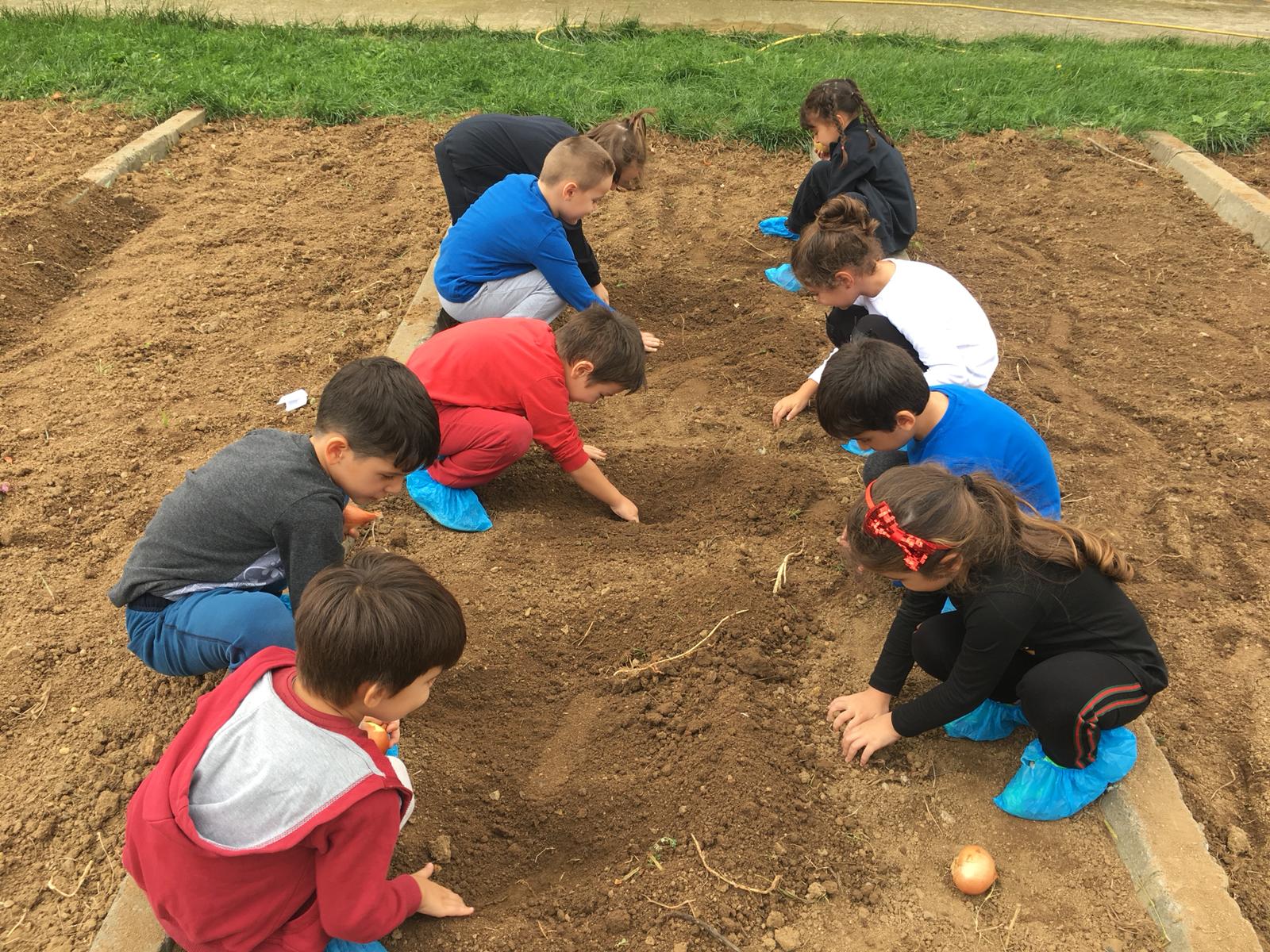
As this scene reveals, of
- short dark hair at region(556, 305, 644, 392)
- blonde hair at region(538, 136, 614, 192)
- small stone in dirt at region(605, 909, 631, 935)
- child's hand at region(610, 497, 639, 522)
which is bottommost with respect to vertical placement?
small stone in dirt at region(605, 909, 631, 935)

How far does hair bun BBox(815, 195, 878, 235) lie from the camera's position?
375cm

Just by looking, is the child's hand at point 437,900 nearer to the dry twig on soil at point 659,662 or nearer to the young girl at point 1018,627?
the dry twig on soil at point 659,662

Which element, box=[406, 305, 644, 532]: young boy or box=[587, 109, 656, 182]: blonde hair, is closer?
box=[406, 305, 644, 532]: young boy

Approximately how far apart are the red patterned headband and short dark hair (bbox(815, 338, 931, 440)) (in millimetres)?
599

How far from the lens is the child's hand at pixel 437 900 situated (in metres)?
2.25

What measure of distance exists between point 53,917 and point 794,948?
184cm

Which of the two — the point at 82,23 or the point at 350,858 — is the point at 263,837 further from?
the point at 82,23

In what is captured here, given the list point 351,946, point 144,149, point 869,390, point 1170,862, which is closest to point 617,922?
point 351,946

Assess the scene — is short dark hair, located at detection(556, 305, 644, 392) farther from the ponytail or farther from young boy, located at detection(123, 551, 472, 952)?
young boy, located at detection(123, 551, 472, 952)

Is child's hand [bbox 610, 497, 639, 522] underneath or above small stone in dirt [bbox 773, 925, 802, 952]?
above

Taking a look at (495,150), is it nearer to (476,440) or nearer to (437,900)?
(476,440)

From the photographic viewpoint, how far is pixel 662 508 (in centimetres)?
383

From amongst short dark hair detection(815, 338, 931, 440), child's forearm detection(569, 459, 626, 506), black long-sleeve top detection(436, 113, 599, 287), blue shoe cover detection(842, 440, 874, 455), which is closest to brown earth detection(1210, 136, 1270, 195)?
blue shoe cover detection(842, 440, 874, 455)

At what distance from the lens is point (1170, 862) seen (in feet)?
7.83
